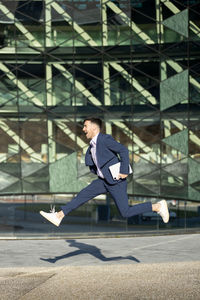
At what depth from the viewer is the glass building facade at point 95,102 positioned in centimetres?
1936

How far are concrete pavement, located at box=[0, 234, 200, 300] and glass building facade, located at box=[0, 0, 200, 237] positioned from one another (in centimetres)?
269

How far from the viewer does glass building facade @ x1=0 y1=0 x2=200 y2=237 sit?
1936cm

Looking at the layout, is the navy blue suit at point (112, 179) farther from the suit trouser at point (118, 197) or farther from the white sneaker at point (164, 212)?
the white sneaker at point (164, 212)

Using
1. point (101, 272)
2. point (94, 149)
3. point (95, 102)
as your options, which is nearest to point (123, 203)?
point (94, 149)

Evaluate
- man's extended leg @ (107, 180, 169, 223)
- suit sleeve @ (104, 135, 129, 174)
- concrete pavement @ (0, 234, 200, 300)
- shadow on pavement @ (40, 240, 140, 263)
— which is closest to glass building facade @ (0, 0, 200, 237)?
concrete pavement @ (0, 234, 200, 300)

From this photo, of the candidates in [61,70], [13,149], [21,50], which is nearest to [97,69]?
[61,70]

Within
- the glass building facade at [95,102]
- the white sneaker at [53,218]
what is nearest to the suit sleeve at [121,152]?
the white sneaker at [53,218]

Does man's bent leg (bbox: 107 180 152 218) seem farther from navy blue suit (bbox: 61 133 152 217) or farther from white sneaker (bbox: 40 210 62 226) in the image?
white sneaker (bbox: 40 210 62 226)

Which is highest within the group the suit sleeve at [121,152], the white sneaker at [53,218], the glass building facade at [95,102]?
the glass building facade at [95,102]

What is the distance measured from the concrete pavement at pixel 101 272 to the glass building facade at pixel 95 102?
2.69m

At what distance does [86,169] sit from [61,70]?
11.9 feet

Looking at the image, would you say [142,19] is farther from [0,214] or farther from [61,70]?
[0,214]

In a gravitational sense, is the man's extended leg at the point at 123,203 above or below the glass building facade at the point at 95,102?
below

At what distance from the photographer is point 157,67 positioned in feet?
64.2
